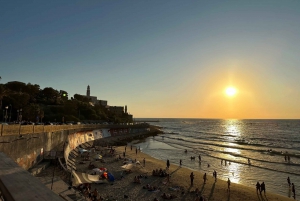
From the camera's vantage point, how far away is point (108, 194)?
21750 millimetres

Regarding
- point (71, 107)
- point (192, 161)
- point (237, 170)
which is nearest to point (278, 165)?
point (237, 170)

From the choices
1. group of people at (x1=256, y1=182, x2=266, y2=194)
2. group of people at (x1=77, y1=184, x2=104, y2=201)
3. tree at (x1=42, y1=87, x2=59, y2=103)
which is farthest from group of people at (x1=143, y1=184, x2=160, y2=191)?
tree at (x1=42, y1=87, x2=59, y2=103)

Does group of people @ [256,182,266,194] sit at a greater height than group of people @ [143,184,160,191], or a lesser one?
greater

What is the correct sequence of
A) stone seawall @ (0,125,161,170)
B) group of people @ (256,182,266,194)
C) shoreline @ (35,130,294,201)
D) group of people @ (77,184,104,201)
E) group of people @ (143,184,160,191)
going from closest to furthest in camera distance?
1. stone seawall @ (0,125,161,170)
2. group of people @ (77,184,104,201)
3. shoreline @ (35,130,294,201)
4. group of people @ (256,182,266,194)
5. group of people @ (143,184,160,191)

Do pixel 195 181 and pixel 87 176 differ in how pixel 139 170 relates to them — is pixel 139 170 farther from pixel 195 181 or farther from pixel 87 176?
pixel 87 176

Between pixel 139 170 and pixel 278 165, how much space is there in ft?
84.7

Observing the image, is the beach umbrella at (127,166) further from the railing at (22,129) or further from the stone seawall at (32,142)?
the railing at (22,129)

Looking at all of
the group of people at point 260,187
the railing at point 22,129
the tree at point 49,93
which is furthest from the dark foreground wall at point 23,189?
the tree at point 49,93

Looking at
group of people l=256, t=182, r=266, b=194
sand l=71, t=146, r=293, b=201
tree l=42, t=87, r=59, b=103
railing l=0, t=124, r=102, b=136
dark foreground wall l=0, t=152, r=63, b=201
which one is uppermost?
tree l=42, t=87, r=59, b=103

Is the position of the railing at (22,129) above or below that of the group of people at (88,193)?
above

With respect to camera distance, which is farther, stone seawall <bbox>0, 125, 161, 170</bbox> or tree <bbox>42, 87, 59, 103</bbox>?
tree <bbox>42, 87, 59, 103</bbox>

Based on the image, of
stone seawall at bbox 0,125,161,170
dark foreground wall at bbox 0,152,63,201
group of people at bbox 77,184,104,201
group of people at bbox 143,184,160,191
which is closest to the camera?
dark foreground wall at bbox 0,152,63,201

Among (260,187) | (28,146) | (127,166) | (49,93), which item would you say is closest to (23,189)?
(28,146)

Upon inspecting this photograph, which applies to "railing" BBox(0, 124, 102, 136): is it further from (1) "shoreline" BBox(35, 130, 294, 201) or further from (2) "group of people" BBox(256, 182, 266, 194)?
(2) "group of people" BBox(256, 182, 266, 194)
